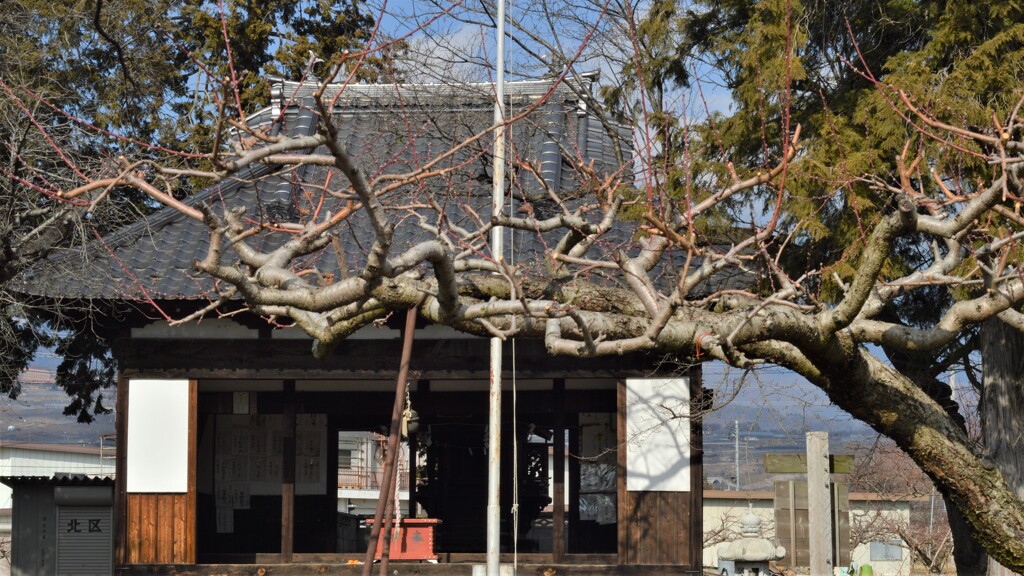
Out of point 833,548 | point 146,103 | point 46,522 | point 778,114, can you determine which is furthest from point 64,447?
point 833,548

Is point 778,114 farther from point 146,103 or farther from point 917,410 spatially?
point 146,103

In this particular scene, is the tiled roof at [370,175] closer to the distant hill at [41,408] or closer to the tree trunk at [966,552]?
the distant hill at [41,408]

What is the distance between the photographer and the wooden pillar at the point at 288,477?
13.0m

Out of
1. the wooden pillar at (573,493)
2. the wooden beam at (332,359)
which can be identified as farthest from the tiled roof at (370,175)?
the wooden pillar at (573,493)

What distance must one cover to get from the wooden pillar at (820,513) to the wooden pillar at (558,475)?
203 inches

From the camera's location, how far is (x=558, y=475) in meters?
13.3

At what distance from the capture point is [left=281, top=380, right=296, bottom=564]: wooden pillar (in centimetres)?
1296

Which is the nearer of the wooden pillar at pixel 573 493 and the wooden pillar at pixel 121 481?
the wooden pillar at pixel 121 481

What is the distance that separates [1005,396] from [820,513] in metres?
4.03

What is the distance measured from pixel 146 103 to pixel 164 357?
7.10 meters

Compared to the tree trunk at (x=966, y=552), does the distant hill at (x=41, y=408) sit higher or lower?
higher

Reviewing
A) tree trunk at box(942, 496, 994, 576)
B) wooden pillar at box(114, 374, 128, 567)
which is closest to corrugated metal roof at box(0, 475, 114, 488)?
wooden pillar at box(114, 374, 128, 567)

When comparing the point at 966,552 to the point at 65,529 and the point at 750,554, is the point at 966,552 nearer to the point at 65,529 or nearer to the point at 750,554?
the point at 750,554

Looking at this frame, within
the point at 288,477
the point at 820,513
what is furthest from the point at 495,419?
the point at 820,513
